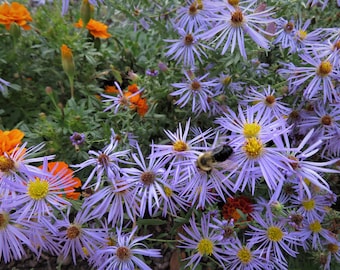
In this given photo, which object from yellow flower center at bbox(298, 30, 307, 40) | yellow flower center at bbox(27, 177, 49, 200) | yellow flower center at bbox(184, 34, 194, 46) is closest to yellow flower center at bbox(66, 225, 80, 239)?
yellow flower center at bbox(27, 177, 49, 200)

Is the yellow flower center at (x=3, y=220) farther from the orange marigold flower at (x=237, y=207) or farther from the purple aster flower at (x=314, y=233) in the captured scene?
the purple aster flower at (x=314, y=233)

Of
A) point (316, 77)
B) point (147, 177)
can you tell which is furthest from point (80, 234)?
point (316, 77)

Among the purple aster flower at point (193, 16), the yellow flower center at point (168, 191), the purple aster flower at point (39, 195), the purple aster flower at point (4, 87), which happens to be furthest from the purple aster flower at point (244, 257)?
the purple aster flower at point (4, 87)

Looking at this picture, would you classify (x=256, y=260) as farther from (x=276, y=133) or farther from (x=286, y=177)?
(x=276, y=133)

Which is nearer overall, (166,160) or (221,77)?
(166,160)

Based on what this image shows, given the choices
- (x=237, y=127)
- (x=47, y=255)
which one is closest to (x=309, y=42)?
(x=237, y=127)

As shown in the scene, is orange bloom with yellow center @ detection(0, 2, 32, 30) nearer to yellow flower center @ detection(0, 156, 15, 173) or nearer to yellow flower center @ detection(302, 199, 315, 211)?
yellow flower center @ detection(0, 156, 15, 173)
